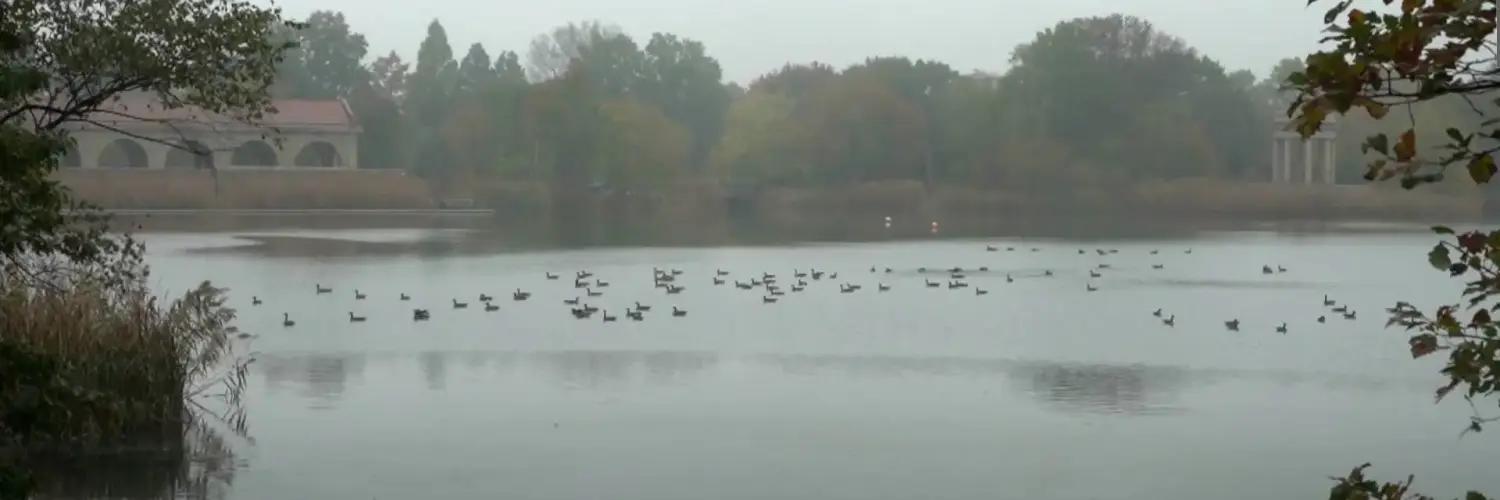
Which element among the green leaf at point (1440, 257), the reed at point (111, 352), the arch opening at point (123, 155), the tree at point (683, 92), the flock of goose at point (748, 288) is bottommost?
the flock of goose at point (748, 288)

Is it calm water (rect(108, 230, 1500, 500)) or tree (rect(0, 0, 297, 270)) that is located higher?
tree (rect(0, 0, 297, 270))

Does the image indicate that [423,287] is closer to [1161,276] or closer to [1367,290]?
[1161,276]

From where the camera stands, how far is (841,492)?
9.86 meters

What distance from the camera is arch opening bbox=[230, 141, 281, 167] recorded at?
63.2 m

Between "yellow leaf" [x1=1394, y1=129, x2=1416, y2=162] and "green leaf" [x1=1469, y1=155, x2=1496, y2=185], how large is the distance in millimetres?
99

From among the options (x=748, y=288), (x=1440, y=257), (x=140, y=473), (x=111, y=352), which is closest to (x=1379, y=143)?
(x=1440, y=257)

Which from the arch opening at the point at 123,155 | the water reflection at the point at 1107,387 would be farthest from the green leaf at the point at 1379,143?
the arch opening at the point at 123,155

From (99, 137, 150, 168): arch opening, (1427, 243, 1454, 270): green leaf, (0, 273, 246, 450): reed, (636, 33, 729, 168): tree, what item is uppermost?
(636, 33, 729, 168): tree

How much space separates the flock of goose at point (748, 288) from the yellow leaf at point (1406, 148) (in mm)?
16956

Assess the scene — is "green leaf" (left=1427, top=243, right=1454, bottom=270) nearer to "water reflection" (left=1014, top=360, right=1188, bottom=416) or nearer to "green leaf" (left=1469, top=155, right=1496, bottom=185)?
"green leaf" (left=1469, top=155, right=1496, bottom=185)

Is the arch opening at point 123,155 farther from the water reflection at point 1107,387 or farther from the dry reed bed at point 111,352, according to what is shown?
the dry reed bed at point 111,352

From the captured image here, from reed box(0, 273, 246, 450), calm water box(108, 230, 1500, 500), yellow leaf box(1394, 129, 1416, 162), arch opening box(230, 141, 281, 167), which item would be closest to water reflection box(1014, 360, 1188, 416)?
calm water box(108, 230, 1500, 500)

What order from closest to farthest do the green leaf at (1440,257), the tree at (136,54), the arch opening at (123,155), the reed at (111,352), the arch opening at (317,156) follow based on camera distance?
the green leaf at (1440,257)
the tree at (136,54)
the reed at (111,352)
the arch opening at (123,155)
the arch opening at (317,156)

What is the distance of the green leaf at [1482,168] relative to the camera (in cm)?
298
